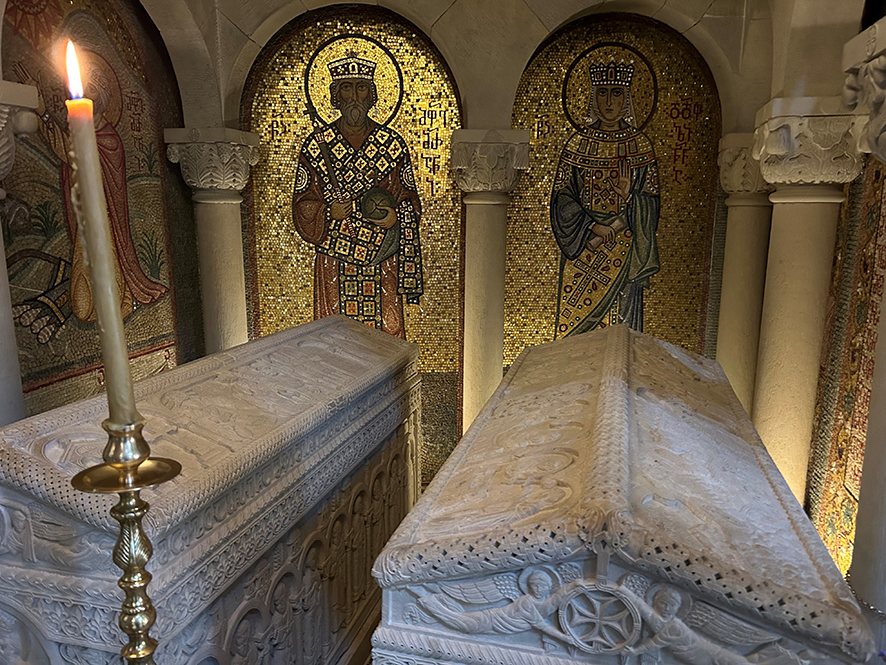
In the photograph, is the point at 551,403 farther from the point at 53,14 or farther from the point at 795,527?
the point at 53,14

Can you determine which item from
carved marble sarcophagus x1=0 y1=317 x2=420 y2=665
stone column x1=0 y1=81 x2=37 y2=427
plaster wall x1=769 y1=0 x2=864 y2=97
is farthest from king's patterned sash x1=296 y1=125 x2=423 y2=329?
plaster wall x1=769 y1=0 x2=864 y2=97

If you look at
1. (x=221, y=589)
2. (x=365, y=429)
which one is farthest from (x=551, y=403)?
(x=221, y=589)

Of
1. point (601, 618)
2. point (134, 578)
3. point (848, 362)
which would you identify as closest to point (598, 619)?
point (601, 618)

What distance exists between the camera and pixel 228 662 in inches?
73.7

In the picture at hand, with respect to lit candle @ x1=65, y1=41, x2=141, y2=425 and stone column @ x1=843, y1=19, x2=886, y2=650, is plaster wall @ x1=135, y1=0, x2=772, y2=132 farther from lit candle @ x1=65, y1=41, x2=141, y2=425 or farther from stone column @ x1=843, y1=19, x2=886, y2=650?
lit candle @ x1=65, y1=41, x2=141, y2=425

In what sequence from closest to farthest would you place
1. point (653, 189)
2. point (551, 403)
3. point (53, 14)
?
point (551, 403)
point (53, 14)
point (653, 189)

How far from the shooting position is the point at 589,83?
14.7 feet

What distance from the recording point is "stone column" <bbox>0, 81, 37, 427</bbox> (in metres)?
2.44

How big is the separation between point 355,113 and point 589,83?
1.72 m

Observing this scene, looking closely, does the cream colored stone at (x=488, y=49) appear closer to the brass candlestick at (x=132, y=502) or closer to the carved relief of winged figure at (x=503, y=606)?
the carved relief of winged figure at (x=503, y=606)

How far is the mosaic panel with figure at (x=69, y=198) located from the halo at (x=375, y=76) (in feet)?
3.25

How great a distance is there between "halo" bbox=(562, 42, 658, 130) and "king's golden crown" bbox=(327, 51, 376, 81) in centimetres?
143

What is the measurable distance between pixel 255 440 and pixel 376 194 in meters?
3.09

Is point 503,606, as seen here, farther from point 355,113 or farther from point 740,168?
point 355,113
